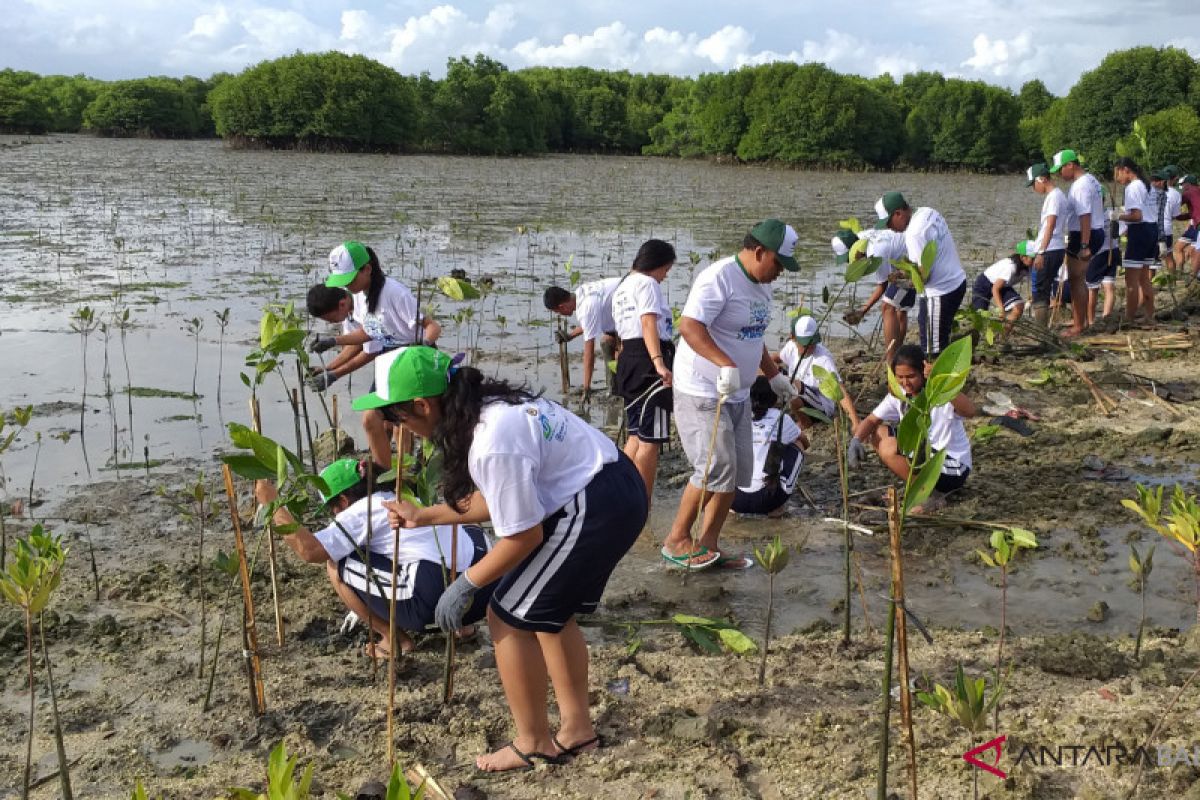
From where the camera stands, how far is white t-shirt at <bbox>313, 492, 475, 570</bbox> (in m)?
3.66

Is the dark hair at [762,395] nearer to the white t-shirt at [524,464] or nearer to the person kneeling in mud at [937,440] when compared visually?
the person kneeling in mud at [937,440]

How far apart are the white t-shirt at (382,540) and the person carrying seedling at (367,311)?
1460mm

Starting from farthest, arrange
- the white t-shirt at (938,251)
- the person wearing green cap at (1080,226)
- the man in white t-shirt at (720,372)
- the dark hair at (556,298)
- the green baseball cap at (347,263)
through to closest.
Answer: the person wearing green cap at (1080,226), the white t-shirt at (938,251), the dark hair at (556,298), the green baseball cap at (347,263), the man in white t-shirt at (720,372)

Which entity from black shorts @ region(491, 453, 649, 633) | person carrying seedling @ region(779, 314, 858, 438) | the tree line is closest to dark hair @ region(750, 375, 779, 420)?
person carrying seedling @ region(779, 314, 858, 438)

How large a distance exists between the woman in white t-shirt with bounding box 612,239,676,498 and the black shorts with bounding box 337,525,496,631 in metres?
1.75

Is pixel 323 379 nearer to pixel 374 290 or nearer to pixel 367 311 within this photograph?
pixel 367 311

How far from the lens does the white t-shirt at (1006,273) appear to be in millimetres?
8984

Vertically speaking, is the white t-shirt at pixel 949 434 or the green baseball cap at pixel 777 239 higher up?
the green baseball cap at pixel 777 239

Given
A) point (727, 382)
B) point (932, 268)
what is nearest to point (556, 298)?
point (727, 382)

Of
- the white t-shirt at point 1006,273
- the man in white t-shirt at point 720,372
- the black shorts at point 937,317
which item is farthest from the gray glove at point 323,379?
the white t-shirt at point 1006,273

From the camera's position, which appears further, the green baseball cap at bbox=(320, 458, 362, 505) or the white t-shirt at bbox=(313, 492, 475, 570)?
the green baseball cap at bbox=(320, 458, 362, 505)

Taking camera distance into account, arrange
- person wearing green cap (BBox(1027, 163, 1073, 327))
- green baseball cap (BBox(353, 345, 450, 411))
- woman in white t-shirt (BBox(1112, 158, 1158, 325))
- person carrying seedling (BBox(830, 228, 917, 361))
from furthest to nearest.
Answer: woman in white t-shirt (BBox(1112, 158, 1158, 325)) < person wearing green cap (BBox(1027, 163, 1073, 327)) < person carrying seedling (BBox(830, 228, 917, 361)) < green baseball cap (BBox(353, 345, 450, 411))

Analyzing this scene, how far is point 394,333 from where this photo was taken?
546 centimetres

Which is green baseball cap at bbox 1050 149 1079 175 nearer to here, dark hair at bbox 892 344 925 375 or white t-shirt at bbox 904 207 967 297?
white t-shirt at bbox 904 207 967 297
